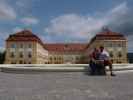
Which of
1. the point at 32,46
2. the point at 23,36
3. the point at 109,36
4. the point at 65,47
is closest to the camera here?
the point at 32,46

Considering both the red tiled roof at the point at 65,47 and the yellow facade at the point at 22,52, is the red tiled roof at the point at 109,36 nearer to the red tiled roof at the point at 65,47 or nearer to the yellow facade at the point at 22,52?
the yellow facade at the point at 22,52

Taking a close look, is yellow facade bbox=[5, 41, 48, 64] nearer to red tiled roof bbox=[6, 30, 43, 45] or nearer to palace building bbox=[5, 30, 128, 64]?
palace building bbox=[5, 30, 128, 64]

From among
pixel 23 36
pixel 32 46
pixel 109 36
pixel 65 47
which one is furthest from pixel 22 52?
pixel 65 47

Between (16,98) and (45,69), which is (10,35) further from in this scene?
(16,98)

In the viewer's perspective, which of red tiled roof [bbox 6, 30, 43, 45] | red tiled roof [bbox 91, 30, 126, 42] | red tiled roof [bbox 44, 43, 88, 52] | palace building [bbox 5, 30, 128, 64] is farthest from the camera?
red tiled roof [bbox 44, 43, 88, 52]

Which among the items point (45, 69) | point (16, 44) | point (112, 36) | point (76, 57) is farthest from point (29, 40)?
point (45, 69)

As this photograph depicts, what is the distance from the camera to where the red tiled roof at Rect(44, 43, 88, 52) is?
11456 cm

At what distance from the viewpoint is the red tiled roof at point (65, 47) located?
115 m

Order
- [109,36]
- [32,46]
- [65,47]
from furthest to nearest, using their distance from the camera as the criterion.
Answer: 1. [65,47]
2. [109,36]
3. [32,46]

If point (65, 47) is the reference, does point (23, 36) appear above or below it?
above

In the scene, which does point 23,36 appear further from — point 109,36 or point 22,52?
point 109,36

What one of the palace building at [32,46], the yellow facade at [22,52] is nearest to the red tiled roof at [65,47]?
the palace building at [32,46]

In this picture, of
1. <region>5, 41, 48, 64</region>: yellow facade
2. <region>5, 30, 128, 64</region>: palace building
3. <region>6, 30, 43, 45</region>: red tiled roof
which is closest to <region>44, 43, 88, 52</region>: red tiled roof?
<region>5, 30, 128, 64</region>: palace building

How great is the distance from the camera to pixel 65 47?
383 feet
